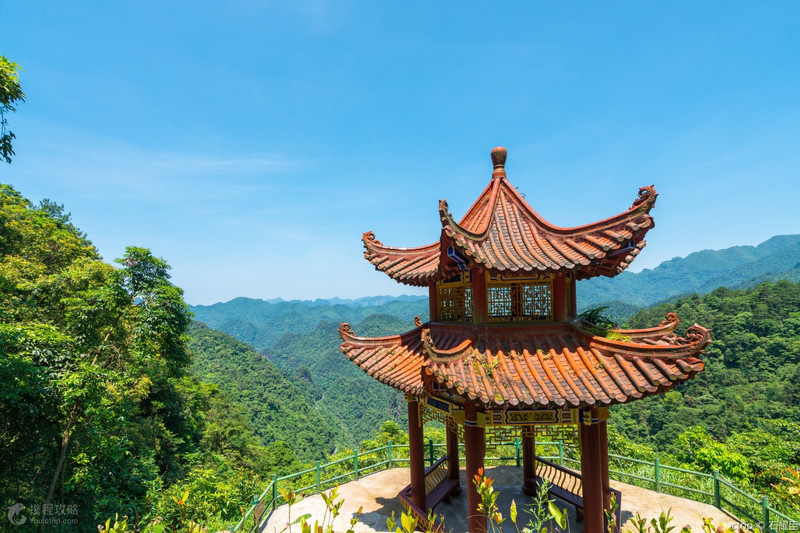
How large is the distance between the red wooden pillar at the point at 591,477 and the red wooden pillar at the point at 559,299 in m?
2.01

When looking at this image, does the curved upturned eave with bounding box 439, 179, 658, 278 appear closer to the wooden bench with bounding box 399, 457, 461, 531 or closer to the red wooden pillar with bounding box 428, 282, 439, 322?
the red wooden pillar with bounding box 428, 282, 439, 322

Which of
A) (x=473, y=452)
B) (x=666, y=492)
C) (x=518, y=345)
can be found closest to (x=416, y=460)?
(x=473, y=452)

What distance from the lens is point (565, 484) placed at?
10.5 meters

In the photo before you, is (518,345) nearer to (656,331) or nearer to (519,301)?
(519,301)

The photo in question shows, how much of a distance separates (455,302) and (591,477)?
13.6 ft

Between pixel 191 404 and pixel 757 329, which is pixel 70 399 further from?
pixel 757 329

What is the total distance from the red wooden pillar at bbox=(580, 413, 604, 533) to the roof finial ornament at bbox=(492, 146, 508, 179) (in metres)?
5.59

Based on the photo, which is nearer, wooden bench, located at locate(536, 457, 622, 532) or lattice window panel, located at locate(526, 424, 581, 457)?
lattice window panel, located at locate(526, 424, 581, 457)

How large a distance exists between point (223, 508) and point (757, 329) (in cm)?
8723

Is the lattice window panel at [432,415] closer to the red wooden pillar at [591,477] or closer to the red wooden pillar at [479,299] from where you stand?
the red wooden pillar at [479,299]

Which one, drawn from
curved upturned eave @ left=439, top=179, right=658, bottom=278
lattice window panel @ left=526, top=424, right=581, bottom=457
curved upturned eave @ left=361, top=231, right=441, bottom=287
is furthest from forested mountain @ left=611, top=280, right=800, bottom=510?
curved upturned eave @ left=361, top=231, right=441, bottom=287

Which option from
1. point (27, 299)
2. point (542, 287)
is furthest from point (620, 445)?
point (27, 299)

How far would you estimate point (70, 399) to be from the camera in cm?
1385

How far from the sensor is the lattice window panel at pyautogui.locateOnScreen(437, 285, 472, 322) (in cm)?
864
